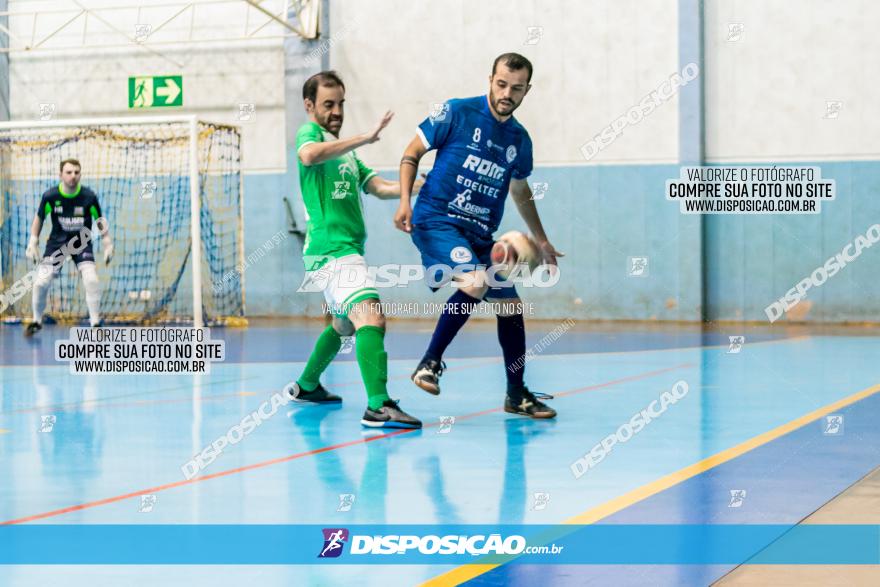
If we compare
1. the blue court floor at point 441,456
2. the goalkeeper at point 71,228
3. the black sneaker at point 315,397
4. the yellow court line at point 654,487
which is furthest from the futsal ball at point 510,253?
the goalkeeper at point 71,228

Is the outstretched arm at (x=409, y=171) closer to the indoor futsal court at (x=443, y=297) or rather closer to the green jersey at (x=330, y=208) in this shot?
the indoor futsal court at (x=443, y=297)

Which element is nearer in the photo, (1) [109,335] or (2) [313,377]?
(2) [313,377]

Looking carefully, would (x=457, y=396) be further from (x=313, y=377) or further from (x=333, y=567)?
(x=333, y=567)

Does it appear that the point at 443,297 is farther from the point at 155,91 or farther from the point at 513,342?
the point at 513,342

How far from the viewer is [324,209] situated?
22.8ft

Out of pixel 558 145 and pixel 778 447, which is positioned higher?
pixel 558 145

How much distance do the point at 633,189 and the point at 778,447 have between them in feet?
37.5

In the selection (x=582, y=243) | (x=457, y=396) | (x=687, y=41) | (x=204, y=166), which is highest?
(x=687, y=41)

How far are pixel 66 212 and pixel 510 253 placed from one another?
30.3 ft

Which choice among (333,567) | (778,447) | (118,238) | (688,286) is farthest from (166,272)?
(333,567)

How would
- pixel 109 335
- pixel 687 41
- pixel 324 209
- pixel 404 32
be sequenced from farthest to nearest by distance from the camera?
pixel 404 32 < pixel 687 41 < pixel 109 335 < pixel 324 209

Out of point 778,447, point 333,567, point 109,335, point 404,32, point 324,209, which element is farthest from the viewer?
point 404,32

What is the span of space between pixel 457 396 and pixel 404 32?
10.7 meters

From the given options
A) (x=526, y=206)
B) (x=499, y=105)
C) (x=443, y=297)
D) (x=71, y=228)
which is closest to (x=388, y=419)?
(x=526, y=206)
